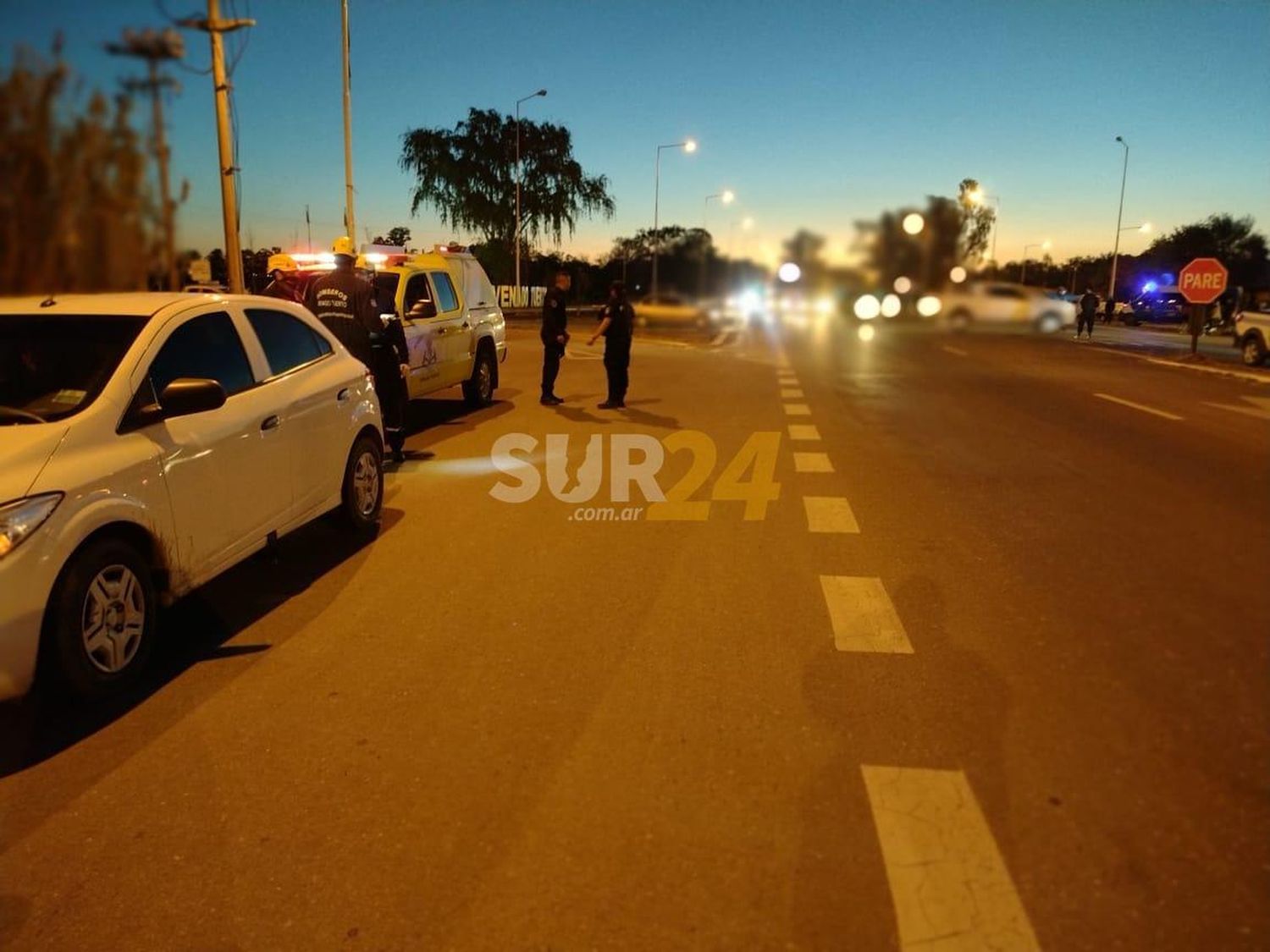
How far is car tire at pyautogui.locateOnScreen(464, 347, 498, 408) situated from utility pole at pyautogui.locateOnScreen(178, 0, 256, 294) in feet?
12.1

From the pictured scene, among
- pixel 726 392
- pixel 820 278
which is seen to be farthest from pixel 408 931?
pixel 726 392

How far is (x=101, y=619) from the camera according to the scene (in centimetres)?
361

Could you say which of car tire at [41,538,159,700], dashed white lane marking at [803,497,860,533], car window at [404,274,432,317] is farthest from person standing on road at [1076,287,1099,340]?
car tire at [41,538,159,700]

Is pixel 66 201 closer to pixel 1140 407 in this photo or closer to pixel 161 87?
pixel 161 87

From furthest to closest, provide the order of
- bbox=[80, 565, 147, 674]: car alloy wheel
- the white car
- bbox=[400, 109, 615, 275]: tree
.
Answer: bbox=[400, 109, 615, 275]: tree → bbox=[80, 565, 147, 674]: car alloy wheel → the white car

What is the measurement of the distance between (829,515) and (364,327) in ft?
14.9

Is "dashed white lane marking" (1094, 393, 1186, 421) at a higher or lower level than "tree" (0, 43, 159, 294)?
lower

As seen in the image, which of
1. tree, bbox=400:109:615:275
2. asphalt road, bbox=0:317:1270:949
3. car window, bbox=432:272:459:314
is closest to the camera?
asphalt road, bbox=0:317:1270:949

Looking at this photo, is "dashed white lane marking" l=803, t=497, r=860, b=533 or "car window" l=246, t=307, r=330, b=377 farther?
"dashed white lane marking" l=803, t=497, r=860, b=533

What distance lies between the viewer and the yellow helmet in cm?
1425

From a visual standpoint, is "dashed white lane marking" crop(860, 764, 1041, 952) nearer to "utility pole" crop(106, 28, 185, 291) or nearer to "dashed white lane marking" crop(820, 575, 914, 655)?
"dashed white lane marking" crop(820, 575, 914, 655)

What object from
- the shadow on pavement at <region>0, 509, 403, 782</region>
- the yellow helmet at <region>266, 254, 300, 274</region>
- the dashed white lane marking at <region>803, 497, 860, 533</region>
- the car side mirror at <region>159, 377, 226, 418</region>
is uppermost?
the yellow helmet at <region>266, 254, 300, 274</region>

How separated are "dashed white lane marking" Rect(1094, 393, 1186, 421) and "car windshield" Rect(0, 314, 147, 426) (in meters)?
12.4

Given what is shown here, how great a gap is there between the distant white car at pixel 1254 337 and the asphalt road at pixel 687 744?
707 inches
